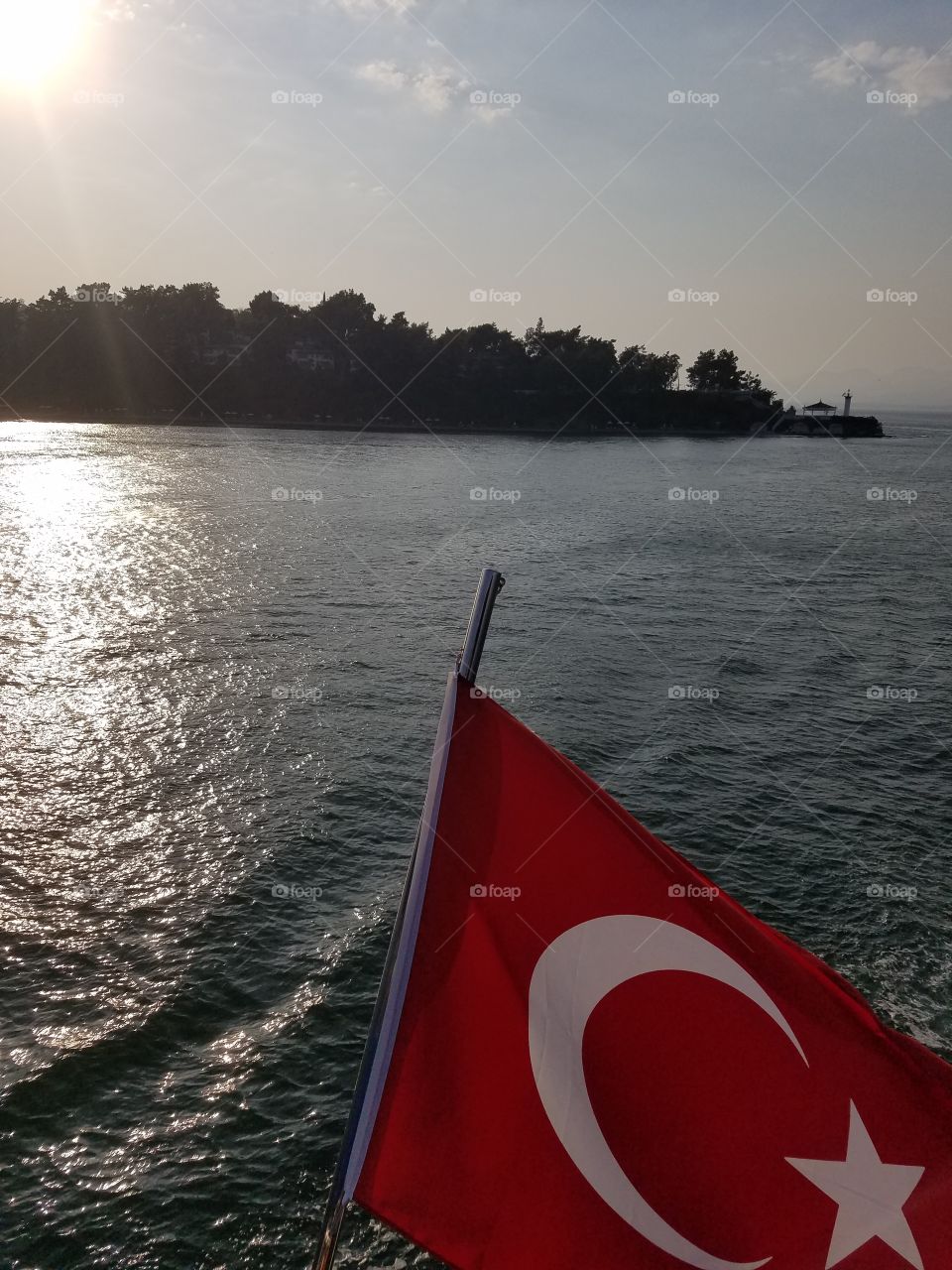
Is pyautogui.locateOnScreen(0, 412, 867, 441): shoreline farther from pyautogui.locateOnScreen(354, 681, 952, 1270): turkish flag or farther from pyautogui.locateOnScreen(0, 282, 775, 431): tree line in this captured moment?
pyautogui.locateOnScreen(354, 681, 952, 1270): turkish flag

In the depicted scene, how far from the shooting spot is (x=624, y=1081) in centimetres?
523

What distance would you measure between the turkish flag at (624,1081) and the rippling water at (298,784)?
521 centimetres

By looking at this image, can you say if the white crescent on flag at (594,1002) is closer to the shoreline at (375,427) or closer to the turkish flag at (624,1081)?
the turkish flag at (624,1081)

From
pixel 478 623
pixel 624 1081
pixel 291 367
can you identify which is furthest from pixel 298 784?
pixel 291 367

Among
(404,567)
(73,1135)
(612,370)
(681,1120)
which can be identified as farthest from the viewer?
(612,370)

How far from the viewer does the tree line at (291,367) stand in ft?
395

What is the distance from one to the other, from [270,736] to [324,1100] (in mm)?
10687

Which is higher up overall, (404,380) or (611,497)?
(404,380)

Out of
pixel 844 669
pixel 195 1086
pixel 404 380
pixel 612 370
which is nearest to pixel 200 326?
pixel 404 380

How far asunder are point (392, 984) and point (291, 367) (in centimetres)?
13869

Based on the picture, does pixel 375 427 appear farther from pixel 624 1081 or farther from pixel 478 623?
pixel 624 1081

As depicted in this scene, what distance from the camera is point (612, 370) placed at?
167750mm

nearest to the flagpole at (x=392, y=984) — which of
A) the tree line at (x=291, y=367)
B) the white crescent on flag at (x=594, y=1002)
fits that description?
the white crescent on flag at (x=594, y=1002)

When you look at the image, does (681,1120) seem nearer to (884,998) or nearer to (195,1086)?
(195,1086)
